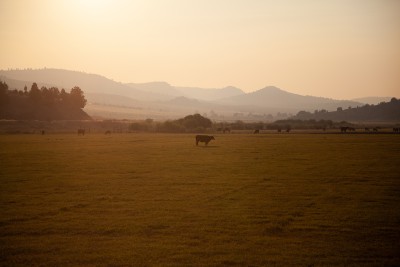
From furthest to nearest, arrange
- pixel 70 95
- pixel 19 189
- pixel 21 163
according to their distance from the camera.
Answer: pixel 70 95, pixel 21 163, pixel 19 189

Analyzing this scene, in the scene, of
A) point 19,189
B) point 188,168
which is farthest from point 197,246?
point 188,168

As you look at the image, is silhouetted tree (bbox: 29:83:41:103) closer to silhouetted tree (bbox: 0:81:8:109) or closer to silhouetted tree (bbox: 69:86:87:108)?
silhouetted tree (bbox: 0:81:8:109)

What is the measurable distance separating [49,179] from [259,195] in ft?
44.0

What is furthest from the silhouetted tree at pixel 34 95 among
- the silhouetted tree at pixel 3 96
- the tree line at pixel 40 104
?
the silhouetted tree at pixel 3 96

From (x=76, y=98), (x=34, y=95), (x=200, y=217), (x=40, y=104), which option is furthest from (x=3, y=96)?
(x=200, y=217)

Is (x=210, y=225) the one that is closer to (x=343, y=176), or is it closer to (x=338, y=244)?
(x=338, y=244)

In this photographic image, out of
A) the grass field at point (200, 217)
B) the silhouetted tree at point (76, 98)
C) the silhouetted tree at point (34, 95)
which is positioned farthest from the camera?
the silhouetted tree at point (76, 98)

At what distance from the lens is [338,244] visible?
13.0m

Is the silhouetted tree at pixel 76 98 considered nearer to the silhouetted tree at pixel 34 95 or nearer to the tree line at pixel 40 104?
the tree line at pixel 40 104

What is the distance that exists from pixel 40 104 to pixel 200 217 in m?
130

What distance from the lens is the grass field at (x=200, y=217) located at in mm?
12117

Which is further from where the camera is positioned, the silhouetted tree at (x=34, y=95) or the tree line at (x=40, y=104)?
the silhouetted tree at (x=34, y=95)

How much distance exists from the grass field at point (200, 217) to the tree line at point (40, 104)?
107 meters

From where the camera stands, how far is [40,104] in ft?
442
